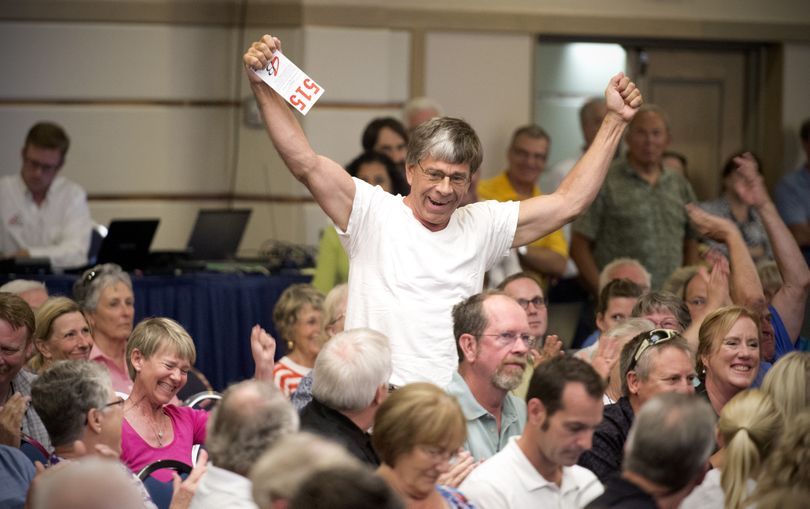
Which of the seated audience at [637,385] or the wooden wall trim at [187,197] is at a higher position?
the wooden wall trim at [187,197]

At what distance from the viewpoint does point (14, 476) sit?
149 inches

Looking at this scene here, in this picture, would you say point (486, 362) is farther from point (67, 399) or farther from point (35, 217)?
point (35, 217)

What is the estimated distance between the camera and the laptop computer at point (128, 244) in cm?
753

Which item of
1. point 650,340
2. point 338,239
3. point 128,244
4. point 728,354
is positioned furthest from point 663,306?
point 128,244

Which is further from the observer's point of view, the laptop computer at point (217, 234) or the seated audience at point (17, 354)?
the laptop computer at point (217, 234)

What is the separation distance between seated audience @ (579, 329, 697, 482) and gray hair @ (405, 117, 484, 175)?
32.5 inches

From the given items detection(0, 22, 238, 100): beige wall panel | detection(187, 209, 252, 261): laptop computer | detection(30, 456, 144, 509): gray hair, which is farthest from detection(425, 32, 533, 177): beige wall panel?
detection(30, 456, 144, 509): gray hair

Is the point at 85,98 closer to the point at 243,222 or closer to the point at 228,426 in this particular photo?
the point at 243,222

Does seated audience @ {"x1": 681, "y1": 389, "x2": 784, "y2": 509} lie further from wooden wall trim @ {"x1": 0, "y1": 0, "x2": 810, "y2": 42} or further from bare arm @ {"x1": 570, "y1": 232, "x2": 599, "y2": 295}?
wooden wall trim @ {"x1": 0, "y1": 0, "x2": 810, "y2": 42}

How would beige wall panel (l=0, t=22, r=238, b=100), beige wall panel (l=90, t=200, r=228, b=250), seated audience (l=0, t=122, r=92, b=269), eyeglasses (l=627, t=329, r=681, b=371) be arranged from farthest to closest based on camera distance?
beige wall panel (l=90, t=200, r=228, b=250) < beige wall panel (l=0, t=22, r=238, b=100) < seated audience (l=0, t=122, r=92, b=269) < eyeglasses (l=627, t=329, r=681, b=371)

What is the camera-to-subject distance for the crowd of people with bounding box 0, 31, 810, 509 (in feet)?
10.8

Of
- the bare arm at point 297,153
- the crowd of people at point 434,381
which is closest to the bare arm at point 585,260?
the crowd of people at point 434,381

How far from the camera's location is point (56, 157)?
7.85 metres

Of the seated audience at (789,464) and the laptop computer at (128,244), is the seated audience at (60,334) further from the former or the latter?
the seated audience at (789,464)
